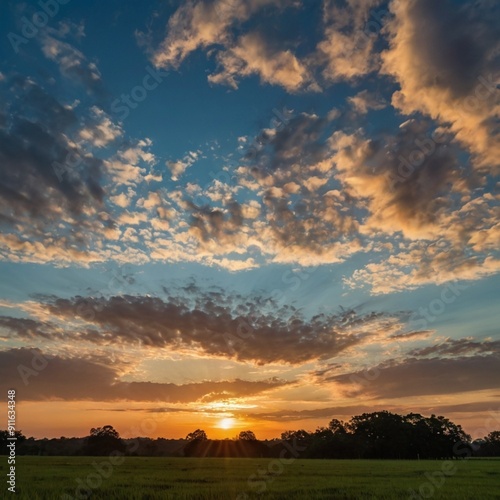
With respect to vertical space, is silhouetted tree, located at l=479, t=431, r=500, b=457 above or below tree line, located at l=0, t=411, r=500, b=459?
below

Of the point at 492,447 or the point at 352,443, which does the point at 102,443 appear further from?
the point at 492,447

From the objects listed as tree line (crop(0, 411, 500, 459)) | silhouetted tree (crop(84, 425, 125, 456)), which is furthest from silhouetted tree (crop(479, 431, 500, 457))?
silhouetted tree (crop(84, 425, 125, 456))

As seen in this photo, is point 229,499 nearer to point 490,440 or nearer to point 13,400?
point 13,400

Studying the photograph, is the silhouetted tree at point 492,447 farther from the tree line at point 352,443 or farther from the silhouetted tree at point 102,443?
the silhouetted tree at point 102,443

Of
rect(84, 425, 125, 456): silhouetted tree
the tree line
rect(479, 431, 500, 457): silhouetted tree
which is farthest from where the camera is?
rect(479, 431, 500, 457): silhouetted tree

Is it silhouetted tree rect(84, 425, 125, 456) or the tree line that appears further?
silhouetted tree rect(84, 425, 125, 456)

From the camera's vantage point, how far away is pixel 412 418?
423ft

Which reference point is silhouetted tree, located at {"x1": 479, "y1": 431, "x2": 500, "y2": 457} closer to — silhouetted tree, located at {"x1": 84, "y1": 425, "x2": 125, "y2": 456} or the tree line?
the tree line

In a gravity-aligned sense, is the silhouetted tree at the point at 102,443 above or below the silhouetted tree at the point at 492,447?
above

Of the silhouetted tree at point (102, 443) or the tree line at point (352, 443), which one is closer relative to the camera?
the tree line at point (352, 443)

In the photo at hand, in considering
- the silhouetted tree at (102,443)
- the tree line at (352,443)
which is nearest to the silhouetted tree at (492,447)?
the tree line at (352,443)

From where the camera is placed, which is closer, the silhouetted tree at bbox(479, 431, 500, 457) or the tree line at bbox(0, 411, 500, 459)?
the tree line at bbox(0, 411, 500, 459)

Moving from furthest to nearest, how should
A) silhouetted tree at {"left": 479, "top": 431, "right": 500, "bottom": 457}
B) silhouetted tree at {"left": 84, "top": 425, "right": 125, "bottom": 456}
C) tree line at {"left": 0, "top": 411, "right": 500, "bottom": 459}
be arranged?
silhouetted tree at {"left": 479, "top": 431, "right": 500, "bottom": 457} < silhouetted tree at {"left": 84, "top": 425, "right": 125, "bottom": 456} < tree line at {"left": 0, "top": 411, "right": 500, "bottom": 459}

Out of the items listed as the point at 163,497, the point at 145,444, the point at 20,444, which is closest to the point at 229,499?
the point at 163,497
